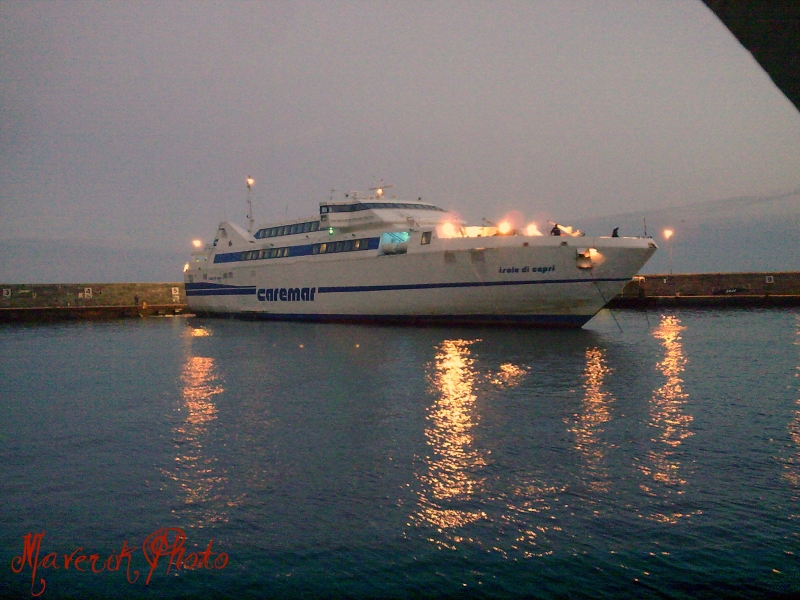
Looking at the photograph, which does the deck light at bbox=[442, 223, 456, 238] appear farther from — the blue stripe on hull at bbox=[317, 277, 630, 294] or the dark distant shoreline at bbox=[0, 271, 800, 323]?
the dark distant shoreline at bbox=[0, 271, 800, 323]

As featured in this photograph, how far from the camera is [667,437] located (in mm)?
10867

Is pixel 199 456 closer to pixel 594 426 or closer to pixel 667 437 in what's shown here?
pixel 594 426

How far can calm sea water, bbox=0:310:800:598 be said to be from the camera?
6.22 m

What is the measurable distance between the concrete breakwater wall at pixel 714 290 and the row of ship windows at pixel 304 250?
1026 inches

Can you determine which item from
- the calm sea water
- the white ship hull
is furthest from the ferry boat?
the calm sea water

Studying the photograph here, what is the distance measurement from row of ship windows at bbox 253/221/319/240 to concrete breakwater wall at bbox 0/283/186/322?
1581 centimetres

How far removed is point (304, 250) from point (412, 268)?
9929mm

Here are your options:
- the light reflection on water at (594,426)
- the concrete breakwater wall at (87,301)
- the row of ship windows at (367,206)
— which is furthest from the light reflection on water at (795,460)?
the concrete breakwater wall at (87,301)

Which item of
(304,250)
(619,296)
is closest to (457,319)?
(304,250)

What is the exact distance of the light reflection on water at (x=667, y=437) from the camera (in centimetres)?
826

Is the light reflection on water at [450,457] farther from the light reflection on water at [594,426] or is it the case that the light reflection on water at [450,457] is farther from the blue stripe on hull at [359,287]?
the blue stripe on hull at [359,287]

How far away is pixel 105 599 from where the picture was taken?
5953 millimetres

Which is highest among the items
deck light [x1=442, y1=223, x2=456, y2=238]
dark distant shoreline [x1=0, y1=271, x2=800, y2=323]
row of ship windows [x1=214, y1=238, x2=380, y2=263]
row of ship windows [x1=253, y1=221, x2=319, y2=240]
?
row of ship windows [x1=253, y1=221, x2=319, y2=240]

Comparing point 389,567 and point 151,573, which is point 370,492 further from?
point 151,573
